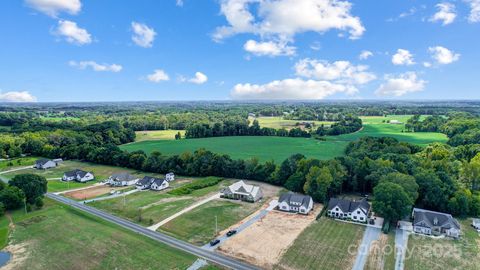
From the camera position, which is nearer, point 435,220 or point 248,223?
point 435,220

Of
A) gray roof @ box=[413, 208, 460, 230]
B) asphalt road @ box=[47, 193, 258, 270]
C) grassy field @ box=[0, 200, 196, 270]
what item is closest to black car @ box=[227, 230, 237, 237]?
asphalt road @ box=[47, 193, 258, 270]

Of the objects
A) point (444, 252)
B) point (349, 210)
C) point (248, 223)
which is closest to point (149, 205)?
point (248, 223)

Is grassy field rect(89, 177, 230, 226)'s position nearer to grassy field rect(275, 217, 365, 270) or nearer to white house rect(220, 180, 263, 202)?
white house rect(220, 180, 263, 202)

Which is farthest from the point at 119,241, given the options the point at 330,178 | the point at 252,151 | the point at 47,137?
the point at 47,137

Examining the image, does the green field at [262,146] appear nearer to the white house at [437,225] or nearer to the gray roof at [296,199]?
the gray roof at [296,199]

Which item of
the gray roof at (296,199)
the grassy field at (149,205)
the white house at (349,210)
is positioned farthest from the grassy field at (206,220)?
the white house at (349,210)

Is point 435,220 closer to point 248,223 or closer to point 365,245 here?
point 365,245

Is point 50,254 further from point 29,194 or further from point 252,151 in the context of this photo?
point 252,151
